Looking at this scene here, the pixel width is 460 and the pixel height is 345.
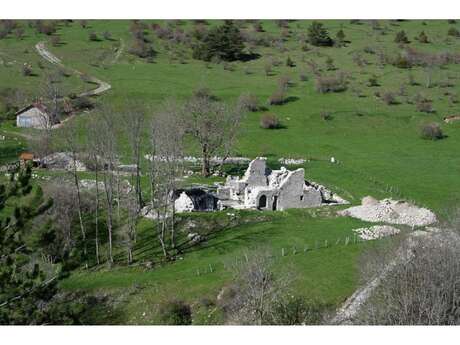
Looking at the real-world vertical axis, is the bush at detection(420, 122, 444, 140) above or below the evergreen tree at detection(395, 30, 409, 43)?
below

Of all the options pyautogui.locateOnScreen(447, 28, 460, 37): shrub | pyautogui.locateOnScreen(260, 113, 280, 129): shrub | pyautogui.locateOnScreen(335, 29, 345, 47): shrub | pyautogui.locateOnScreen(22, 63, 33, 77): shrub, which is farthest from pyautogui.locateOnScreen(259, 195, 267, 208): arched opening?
pyautogui.locateOnScreen(447, 28, 460, 37): shrub

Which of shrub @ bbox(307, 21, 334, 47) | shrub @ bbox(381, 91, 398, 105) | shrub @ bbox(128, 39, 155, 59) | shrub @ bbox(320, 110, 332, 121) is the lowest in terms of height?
shrub @ bbox(320, 110, 332, 121)

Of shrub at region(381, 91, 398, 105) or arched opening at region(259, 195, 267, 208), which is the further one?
shrub at region(381, 91, 398, 105)

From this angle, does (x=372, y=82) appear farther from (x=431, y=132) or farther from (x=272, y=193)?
(x=272, y=193)

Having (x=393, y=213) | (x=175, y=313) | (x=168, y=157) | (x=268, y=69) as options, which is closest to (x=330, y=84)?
(x=268, y=69)

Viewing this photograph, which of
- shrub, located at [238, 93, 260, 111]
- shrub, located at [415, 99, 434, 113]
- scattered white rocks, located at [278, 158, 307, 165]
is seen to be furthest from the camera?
shrub, located at [415, 99, 434, 113]

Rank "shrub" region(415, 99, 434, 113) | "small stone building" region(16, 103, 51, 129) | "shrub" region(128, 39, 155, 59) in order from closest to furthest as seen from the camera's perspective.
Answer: "small stone building" region(16, 103, 51, 129), "shrub" region(415, 99, 434, 113), "shrub" region(128, 39, 155, 59)

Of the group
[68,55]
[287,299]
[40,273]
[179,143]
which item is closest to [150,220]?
[179,143]

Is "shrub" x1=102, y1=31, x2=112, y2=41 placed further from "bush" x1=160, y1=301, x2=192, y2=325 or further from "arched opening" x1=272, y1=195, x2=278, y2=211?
"bush" x1=160, y1=301, x2=192, y2=325
